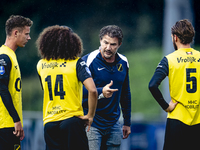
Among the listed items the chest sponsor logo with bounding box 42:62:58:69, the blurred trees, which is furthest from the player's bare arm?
the blurred trees

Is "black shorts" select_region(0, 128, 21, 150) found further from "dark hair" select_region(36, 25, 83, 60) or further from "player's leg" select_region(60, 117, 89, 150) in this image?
"dark hair" select_region(36, 25, 83, 60)

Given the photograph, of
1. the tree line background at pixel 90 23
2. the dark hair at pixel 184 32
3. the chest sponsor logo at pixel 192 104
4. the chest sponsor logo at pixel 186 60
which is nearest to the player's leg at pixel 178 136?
the chest sponsor logo at pixel 192 104

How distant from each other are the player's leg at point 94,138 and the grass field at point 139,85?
14.2 metres

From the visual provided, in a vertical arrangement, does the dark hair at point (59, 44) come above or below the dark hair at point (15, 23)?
below

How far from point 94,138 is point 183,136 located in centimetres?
109

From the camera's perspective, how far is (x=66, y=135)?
11.5 ft

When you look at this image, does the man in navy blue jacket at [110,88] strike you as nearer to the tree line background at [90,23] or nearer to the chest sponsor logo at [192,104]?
the chest sponsor logo at [192,104]

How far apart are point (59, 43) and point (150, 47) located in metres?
17.2

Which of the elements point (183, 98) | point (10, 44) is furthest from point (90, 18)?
point (183, 98)

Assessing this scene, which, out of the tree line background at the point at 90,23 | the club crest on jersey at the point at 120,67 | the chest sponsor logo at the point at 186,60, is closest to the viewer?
the chest sponsor logo at the point at 186,60

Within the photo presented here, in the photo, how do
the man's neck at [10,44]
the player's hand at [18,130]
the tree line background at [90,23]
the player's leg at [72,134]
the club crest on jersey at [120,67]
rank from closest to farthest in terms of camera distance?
1. the player's leg at [72,134]
2. the player's hand at [18,130]
3. the man's neck at [10,44]
4. the club crest on jersey at [120,67]
5. the tree line background at [90,23]

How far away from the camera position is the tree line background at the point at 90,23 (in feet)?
66.6

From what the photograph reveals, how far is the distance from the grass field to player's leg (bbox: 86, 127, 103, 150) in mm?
14226

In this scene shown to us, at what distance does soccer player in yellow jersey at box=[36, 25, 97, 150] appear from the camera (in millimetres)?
3529
